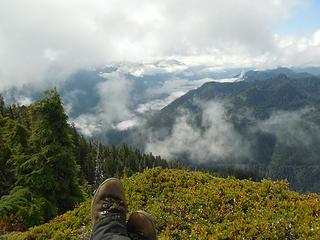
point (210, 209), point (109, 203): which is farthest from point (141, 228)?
point (210, 209)

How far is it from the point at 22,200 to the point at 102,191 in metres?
15.1

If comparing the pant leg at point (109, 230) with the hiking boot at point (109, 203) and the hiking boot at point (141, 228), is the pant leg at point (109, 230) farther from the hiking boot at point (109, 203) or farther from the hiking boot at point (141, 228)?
the hiking boot at point (141, 228)

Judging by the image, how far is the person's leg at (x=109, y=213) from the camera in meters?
5.81

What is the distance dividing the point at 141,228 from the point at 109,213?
0.68 meters

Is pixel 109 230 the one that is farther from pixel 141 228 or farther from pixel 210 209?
pixel 210 209

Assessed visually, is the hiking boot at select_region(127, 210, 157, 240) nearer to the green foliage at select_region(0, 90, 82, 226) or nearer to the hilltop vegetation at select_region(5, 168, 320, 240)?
the hilltop vegetation at select_region(5, 168, 320, 240)

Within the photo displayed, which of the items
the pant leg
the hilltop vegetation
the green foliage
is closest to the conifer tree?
→ the green foliage

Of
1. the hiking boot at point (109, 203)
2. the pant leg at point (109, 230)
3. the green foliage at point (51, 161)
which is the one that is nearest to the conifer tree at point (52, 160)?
the green foliage at point (51, 161)

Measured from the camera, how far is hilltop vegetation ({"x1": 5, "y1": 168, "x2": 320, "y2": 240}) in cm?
888

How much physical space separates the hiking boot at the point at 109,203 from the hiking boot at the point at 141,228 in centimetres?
27

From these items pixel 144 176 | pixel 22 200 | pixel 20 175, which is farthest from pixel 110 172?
pixel 144 176

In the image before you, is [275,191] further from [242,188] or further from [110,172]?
[110,172]

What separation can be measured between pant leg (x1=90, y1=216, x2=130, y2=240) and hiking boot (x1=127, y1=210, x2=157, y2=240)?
53 cm

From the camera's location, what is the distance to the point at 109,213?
6.69 meters
